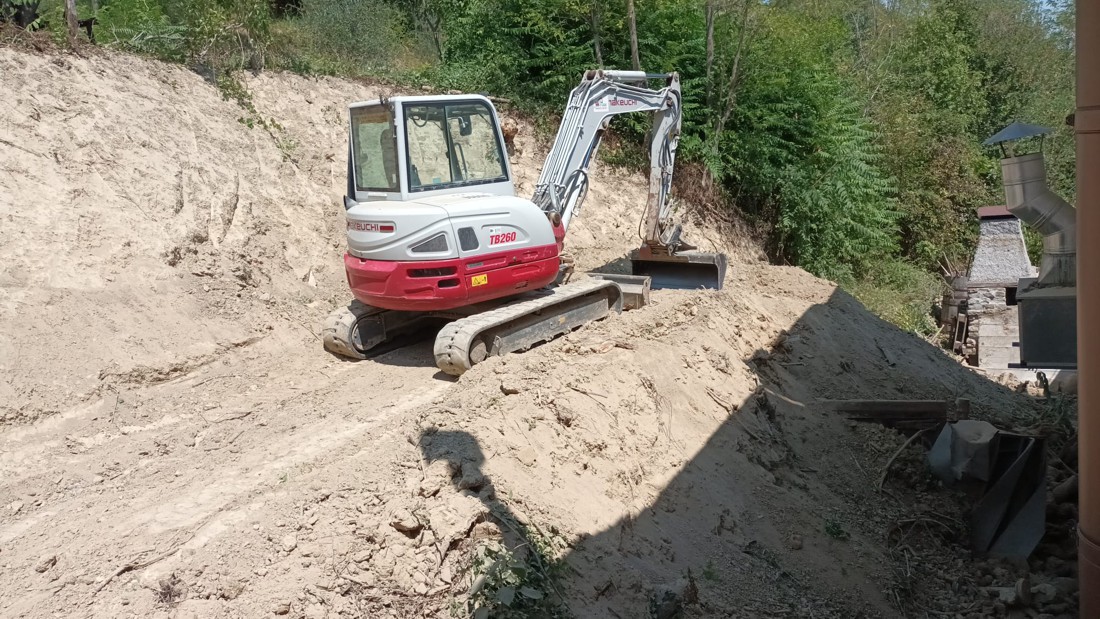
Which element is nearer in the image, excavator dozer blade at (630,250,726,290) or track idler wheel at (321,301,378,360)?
track idler wheel at (321,301,378,360)

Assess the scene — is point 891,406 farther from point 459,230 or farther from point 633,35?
point 633,35

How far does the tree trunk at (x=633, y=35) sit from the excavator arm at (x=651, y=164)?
16.4 ft

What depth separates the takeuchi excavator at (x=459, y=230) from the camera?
7.54m

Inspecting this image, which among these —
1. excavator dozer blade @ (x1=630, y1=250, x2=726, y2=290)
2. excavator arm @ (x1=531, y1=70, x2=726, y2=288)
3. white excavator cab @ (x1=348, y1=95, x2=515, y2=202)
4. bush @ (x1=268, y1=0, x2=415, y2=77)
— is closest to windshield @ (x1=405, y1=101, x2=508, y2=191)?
white excavator cab @ (x1=348, y1=95, x2=515, y2=202)

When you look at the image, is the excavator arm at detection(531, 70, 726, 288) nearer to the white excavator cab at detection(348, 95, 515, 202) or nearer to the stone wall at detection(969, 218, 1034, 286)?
the white excavator cab at detection(348, 95, 515, 202)

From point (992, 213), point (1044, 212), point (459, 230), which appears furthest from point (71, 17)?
point (992, 213)

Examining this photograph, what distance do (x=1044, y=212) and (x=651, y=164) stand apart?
4.16 m

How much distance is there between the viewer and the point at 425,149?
7996 millimetres

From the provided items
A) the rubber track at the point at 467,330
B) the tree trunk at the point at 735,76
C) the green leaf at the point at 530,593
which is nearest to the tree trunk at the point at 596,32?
the tree trunk at the point at 735,76

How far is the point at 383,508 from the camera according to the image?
516 cm

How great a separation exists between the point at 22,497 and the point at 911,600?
6080 mm

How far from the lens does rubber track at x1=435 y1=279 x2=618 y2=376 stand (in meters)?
7.31

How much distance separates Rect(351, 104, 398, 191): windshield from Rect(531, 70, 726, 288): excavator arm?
5.26 ft

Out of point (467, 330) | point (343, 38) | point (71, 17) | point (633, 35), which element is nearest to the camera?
point (467, 330)
